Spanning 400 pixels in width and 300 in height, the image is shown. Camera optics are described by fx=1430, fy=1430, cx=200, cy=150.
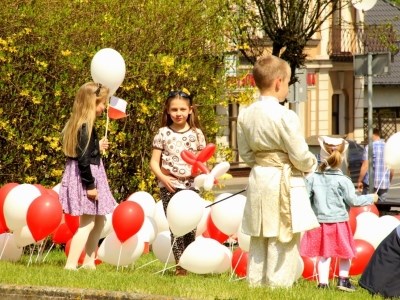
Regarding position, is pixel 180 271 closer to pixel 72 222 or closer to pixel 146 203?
pixel 146 203

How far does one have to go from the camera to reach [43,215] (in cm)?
1155

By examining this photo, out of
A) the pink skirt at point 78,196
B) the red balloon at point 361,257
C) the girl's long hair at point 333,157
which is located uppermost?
the girl's long hair at point 333,157

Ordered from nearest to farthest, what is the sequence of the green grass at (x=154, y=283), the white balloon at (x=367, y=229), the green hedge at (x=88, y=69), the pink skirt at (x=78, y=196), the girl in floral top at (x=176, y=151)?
the green grass at (x=154, y=283), the pink skirt at (x=78, y=196), the girl in floral top at (x=176, y=151), the white balloon at (x=367, y=229), the green hedge at (x=88, y=69)

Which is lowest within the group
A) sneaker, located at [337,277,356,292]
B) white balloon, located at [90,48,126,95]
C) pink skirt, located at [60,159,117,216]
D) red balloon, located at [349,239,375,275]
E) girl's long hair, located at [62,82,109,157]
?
sneaker, located at [337,277,356,292]

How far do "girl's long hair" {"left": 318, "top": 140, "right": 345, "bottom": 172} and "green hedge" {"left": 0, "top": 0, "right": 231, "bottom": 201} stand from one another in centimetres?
411

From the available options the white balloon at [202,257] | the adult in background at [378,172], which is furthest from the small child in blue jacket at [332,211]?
the adult in background at [378,172]

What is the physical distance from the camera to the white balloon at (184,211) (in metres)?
11.4

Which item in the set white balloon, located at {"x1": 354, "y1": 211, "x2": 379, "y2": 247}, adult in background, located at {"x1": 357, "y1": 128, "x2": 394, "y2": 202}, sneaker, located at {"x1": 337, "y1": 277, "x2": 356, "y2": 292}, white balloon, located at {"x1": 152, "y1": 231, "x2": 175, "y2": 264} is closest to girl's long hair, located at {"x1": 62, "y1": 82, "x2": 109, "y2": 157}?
white balloon, located at {"x1": 152, "y1": 231, "x2": 175, "y2": 264}

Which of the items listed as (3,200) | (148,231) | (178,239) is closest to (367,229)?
(178,239)

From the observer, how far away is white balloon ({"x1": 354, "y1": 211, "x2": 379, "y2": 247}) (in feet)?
41.0

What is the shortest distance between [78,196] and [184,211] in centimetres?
102

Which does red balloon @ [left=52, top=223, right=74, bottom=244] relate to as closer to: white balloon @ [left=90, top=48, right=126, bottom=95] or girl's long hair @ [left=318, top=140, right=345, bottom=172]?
white balloon @ [left=90, top=48, right=126, bottom=95]

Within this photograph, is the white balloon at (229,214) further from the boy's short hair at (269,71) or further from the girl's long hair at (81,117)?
the boy's short hair at (269,71)

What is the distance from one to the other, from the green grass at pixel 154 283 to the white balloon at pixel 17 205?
356 mm
